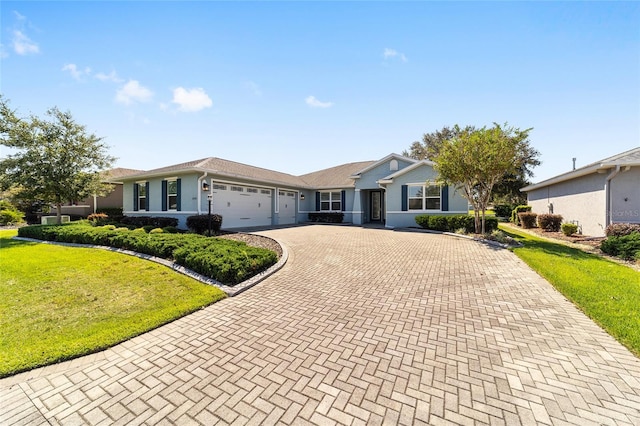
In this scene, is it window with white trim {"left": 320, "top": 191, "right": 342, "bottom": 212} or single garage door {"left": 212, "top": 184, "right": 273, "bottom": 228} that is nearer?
single garage door {"left": 212, "top": 184, "right": 273, "bottom": 228}

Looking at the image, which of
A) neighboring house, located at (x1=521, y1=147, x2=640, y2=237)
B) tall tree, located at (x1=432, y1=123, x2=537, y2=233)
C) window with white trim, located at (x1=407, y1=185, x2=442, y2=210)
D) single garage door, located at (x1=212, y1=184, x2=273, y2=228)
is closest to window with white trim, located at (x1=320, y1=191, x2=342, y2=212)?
single garage door, located at (x1=212, y1=184, x2=273, y2=228)

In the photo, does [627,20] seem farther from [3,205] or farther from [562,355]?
[3,205]

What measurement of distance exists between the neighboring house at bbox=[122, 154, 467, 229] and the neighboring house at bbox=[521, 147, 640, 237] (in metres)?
5.25

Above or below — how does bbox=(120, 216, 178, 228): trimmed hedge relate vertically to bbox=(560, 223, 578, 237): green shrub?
above

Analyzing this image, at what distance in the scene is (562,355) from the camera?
10.6 ft

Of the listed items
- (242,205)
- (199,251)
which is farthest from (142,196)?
(199,251)

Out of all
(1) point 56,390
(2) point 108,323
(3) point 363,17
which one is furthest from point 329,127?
(1) point 56,390

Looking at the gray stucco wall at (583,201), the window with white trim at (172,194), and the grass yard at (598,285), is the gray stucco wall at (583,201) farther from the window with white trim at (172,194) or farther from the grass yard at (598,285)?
the window with white trim at (172,194)

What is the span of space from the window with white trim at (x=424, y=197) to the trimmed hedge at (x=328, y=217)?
5.82 m

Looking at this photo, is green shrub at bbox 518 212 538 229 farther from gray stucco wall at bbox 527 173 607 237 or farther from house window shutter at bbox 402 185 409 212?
house window shutter at bbox 402 185 409 212

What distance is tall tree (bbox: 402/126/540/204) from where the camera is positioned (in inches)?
1148

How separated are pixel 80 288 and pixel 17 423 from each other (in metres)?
4.29

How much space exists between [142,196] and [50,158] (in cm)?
444

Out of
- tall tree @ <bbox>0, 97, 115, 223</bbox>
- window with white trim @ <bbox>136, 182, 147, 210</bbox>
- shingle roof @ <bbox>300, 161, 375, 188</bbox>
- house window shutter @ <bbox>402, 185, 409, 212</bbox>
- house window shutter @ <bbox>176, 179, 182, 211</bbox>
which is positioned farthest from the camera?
shingle roof @ <bbox>300, 161, 375, 188</bbox>
